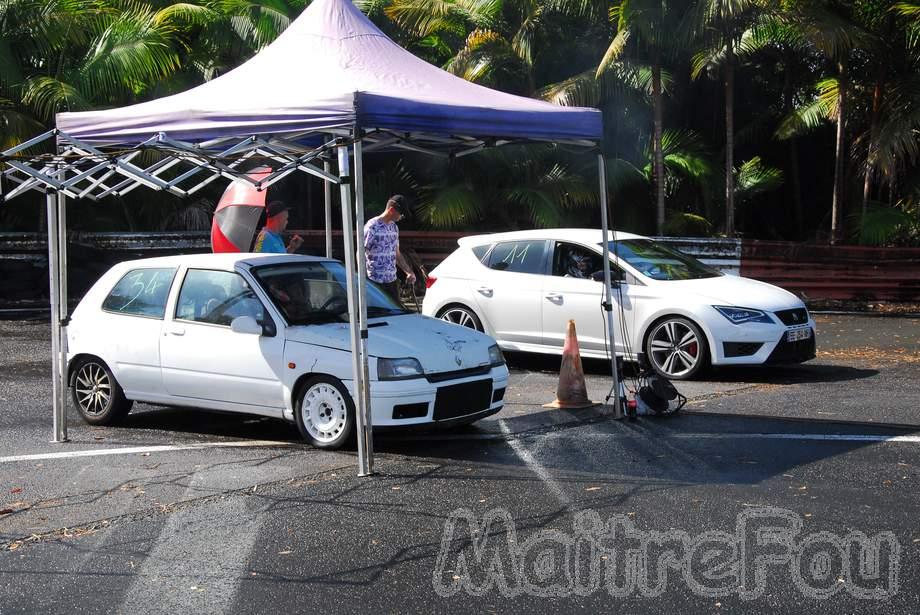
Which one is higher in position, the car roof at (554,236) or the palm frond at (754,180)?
the palm frond at (754,180)

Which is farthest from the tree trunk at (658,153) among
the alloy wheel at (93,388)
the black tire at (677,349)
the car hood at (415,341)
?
the alloy wheel at (93,388)

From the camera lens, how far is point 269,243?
10.7 m

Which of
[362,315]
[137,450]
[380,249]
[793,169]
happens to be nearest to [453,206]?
[793,169]

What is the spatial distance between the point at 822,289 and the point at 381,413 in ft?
41.9

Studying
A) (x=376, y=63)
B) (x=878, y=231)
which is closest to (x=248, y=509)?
(x=376, y=63)

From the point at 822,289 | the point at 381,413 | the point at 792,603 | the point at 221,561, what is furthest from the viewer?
the point at 822,289

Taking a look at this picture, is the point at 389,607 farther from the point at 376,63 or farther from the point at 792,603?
the point at 376,63

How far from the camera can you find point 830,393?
10.7 m

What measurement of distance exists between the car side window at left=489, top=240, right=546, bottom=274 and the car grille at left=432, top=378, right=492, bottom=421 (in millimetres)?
4029

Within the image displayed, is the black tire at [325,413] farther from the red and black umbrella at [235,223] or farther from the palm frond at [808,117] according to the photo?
the palm frond at [808,117]

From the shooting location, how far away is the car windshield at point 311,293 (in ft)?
29.1

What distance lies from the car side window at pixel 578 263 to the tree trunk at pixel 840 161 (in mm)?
9565

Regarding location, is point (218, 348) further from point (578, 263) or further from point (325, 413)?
point (578, 263)

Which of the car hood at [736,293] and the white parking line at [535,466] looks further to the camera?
the car hood at [736,293]
